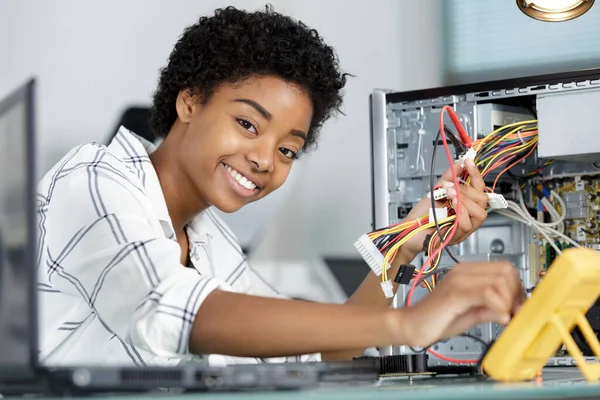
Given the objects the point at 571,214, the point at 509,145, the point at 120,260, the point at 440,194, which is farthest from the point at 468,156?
the point at 120,260

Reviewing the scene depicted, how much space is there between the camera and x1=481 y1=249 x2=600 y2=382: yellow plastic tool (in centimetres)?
83

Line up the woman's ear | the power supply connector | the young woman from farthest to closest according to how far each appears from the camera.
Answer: the woman's ear
the power supply connector
the young woman

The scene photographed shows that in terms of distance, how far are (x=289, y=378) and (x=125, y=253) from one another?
0.40 meters

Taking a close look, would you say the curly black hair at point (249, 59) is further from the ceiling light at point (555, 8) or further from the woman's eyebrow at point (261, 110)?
the ceiling light at point (555, 8)

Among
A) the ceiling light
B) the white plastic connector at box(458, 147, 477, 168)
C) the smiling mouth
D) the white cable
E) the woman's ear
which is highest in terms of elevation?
the ceiling light

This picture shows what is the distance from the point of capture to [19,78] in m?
2.67

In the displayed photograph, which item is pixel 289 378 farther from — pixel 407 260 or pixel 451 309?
pixel 407 260

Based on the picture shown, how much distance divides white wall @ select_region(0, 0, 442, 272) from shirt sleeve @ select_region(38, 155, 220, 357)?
45.7 inches

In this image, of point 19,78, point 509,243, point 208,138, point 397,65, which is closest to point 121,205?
point 208,138

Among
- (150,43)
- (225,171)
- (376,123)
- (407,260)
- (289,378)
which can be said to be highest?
(150,43)

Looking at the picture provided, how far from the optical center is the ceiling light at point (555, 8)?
161 cm

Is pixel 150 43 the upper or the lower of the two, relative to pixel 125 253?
upper

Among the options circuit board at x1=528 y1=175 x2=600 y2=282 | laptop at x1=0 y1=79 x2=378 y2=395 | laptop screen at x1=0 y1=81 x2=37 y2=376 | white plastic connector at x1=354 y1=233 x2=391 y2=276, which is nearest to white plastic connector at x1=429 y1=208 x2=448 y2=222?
white plastic connector at x1=354 y1=233 x2=391 y2=276

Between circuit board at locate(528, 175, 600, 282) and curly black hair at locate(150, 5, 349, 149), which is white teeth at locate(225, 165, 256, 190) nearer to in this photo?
curly black hair at locate(150, 5, 349, 149)
